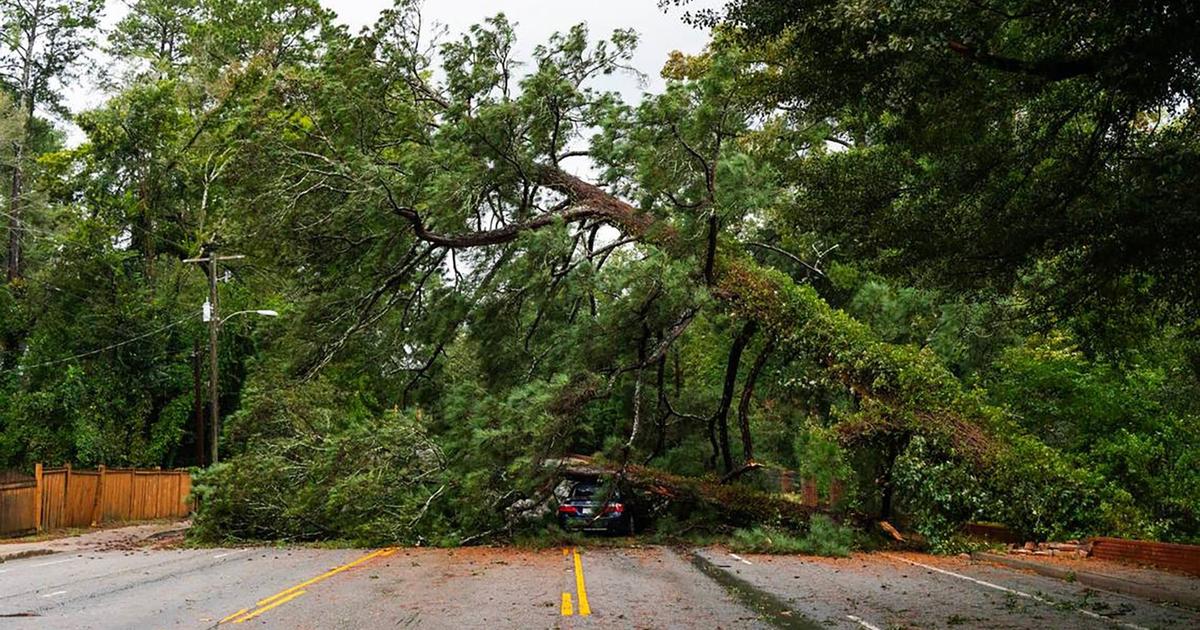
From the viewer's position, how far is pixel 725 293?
18.8m

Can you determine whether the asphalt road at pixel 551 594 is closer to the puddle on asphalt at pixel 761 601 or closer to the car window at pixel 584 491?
the puddle on asphalt at pixel 761 601

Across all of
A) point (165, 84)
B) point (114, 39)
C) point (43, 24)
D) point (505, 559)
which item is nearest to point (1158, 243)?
point (505, 559)

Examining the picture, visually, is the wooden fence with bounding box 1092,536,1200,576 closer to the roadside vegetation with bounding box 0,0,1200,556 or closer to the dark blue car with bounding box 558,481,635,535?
the roadside vegetation with bounding box 0,0,1200,556

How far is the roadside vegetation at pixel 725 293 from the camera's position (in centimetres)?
984

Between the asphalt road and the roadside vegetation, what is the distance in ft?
6.73

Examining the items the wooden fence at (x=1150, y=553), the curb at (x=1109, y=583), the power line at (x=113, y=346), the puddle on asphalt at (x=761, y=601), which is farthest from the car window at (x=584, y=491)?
the power line at (x=113, y=346)

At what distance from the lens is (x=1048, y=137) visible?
944 centimetres

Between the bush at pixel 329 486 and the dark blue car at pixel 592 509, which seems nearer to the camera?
the bush at pixel 329 486

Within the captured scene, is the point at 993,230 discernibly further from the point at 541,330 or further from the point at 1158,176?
the point at 541,330

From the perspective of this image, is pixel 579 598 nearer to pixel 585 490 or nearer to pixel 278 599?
pixel 278 599

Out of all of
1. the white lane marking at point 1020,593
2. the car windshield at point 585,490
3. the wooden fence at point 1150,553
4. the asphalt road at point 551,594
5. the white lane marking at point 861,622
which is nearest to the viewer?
the white lane marking at point 861,622

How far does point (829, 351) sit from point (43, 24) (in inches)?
1566

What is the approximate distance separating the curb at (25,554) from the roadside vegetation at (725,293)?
2.92 metres

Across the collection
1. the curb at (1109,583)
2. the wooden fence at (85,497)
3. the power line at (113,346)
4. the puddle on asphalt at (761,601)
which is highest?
the power line at (113,346)
